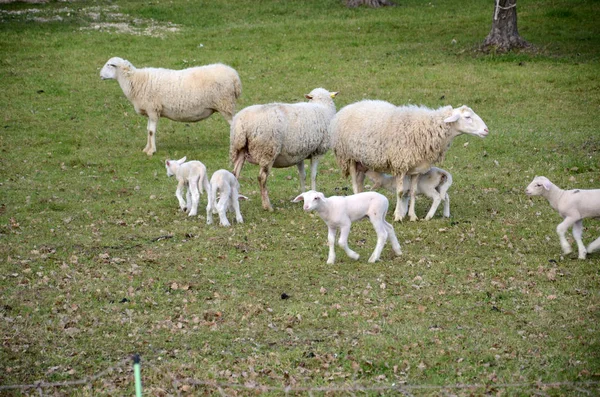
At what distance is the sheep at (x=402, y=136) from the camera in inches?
556

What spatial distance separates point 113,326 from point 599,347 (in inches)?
202

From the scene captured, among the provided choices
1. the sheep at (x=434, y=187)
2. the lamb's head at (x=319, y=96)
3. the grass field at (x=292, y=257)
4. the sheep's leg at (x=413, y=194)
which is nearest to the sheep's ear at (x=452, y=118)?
the sheep at (x=434, y=187)

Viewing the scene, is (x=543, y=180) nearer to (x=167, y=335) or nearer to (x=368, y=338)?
(x=368, y=338)

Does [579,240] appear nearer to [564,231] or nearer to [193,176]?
[564,231]

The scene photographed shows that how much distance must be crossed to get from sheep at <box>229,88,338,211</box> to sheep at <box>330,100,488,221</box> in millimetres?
873

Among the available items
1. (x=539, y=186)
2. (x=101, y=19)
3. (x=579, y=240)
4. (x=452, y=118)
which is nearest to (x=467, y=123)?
(x=452, y=118)

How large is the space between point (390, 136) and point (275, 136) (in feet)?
6.73

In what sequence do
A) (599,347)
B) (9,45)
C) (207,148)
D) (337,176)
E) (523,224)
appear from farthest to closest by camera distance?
(9,45), (207,148), (337,176), (523,224), (599,347)

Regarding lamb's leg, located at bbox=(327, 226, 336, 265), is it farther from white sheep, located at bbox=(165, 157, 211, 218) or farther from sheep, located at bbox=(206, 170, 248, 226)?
white sheep, located at bbox=(165, 157, 211, 218)

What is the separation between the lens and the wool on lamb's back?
14.1 m

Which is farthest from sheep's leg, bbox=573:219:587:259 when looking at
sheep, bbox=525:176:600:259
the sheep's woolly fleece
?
the sheep's woolly fleece

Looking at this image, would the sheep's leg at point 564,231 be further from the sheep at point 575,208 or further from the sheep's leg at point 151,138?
the sheep's leg at point 151,138

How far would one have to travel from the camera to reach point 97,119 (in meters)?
23.5

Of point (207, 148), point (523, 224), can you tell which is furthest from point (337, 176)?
point (523, 224)
